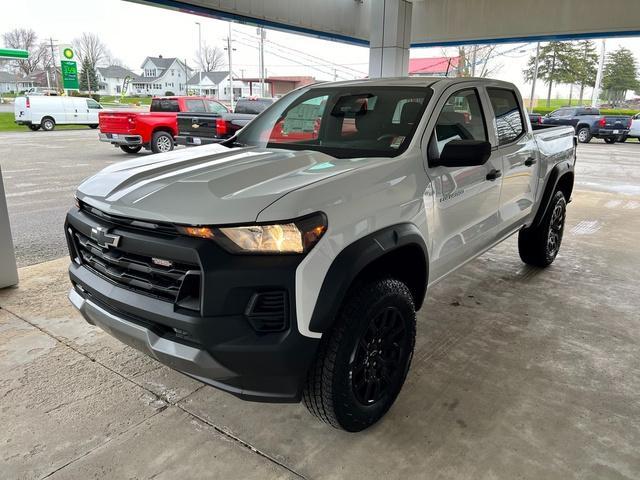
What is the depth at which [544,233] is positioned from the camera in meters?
4.82

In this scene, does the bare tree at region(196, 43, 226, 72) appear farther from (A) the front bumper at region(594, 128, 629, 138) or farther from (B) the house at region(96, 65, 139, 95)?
(A) the front bumper at region(594, 128, 629, 138)

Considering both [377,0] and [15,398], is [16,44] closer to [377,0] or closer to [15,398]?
[377,0]

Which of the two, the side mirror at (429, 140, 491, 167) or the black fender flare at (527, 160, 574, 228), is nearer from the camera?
the side mirror at (429, 140, 491, 167)

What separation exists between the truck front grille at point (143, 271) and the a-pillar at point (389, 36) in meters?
9.45

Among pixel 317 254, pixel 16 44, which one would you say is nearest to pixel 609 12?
pixel 317 254

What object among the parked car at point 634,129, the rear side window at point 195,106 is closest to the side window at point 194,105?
the rear side window at point 195,106

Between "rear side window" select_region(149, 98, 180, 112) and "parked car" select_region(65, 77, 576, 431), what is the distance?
12.8 metres

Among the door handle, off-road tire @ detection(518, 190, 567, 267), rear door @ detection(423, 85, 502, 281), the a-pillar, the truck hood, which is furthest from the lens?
the a-pillar

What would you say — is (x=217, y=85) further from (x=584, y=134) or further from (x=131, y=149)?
(x=131, y=149)

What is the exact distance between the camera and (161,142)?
14.2 metres

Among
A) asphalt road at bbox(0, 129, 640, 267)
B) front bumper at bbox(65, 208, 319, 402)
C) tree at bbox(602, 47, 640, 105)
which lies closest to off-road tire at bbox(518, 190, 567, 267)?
front bumper at bbox(65, 208, 319, 402)

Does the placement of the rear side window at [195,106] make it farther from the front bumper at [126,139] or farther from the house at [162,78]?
the house at [162,78]

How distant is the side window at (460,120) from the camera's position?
3.04 meters

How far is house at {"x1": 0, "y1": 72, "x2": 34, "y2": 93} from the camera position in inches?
2790
